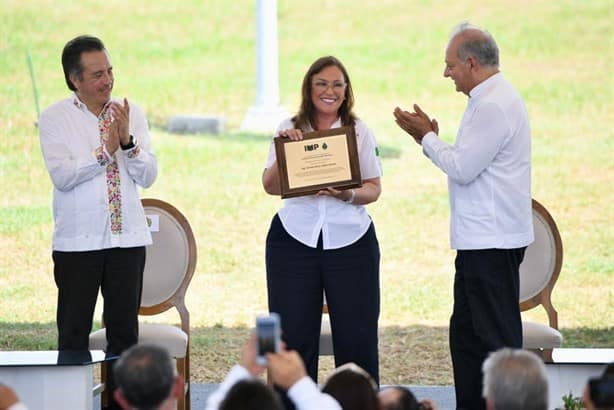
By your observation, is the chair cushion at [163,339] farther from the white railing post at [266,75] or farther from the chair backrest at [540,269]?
the white railing post at [266,75]

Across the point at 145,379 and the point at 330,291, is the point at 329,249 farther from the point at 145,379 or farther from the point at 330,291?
the point at 145,379

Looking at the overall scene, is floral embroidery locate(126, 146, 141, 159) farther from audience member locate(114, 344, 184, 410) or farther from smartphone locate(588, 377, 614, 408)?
smartphone locate(588, 377, 614, 408)

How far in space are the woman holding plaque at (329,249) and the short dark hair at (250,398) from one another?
201cm

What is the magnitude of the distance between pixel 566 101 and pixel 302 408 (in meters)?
11.9

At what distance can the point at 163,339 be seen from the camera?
18.0ft

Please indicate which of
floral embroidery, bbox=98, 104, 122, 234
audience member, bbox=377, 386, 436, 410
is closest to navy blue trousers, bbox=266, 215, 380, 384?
floral embroidery, bbox=98, 104, 122, 234

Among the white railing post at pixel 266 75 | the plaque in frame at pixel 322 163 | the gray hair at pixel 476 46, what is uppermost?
the white railing post at pixel 266 75

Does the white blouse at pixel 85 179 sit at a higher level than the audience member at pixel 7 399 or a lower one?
higher

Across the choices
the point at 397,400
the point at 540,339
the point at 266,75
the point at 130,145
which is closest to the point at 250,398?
the point at 397,400

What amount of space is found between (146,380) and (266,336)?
0.32 metres

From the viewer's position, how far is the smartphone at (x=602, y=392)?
3238 millimetres

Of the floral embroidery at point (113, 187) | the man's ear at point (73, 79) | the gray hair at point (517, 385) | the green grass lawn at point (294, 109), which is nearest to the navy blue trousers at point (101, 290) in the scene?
the floral embroidery at point (113, 187)

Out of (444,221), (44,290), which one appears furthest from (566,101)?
(44,290)

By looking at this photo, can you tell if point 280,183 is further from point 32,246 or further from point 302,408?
point 32,246
